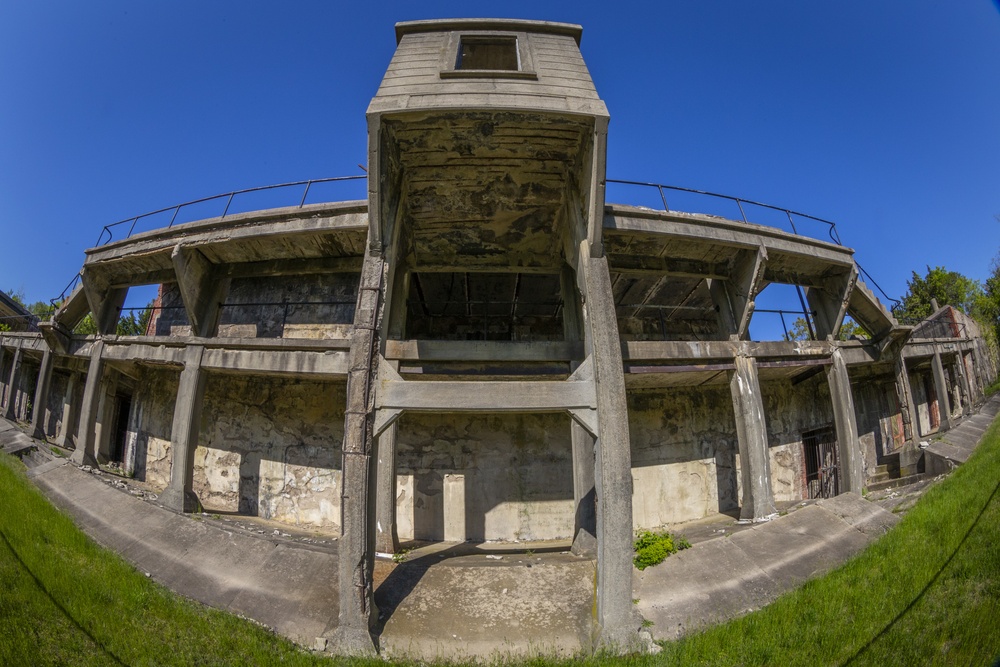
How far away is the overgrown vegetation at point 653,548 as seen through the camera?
604 centimetres

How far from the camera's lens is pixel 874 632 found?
401cm

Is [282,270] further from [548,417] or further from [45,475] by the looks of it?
[548,417]

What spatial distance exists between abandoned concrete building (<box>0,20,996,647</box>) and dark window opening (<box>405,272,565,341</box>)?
0.24ft

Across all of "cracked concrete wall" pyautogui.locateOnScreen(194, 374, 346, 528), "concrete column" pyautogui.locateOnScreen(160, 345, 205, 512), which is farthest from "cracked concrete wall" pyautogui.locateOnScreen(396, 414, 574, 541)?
"concrete column" pyautogui.locateOnScreen(160, 345, 205, 512)

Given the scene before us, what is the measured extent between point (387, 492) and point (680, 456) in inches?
262

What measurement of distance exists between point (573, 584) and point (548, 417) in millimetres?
4364

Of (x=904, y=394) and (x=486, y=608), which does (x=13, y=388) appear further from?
(x=904, y=394)

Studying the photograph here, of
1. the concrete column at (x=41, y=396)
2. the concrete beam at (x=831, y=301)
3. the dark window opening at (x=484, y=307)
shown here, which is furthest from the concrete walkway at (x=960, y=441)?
the concrete column at (x=41, y=396)

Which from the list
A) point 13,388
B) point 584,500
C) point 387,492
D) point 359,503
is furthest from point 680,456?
point 13,388

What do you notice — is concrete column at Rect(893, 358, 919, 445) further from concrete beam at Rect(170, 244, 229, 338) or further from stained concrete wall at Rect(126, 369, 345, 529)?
concrete beam at Rect(170, 244, 229, 338)

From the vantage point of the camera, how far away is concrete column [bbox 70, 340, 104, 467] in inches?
397

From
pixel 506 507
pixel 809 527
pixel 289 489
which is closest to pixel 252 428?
pixel 289 489

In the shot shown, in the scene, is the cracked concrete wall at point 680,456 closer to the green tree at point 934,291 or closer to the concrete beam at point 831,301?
the concrete beam at point 831,301

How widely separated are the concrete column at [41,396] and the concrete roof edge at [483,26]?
499 inches
